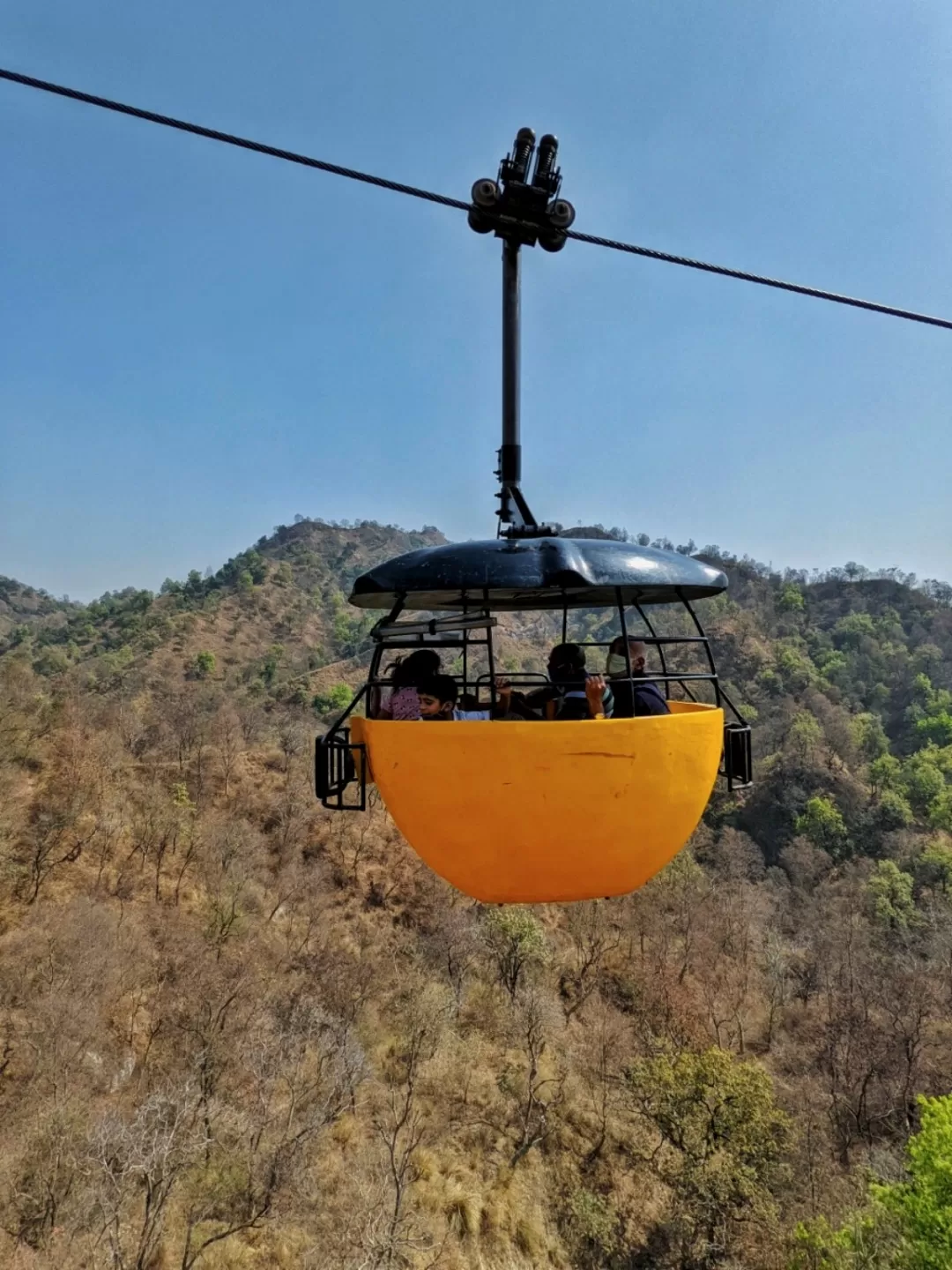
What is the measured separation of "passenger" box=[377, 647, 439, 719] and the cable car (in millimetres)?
294

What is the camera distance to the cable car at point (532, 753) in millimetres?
2578

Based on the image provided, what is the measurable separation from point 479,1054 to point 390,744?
35.0 m

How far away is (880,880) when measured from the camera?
45000 millimetres

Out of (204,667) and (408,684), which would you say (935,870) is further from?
(204,667)

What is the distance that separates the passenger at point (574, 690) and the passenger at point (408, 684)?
559mm

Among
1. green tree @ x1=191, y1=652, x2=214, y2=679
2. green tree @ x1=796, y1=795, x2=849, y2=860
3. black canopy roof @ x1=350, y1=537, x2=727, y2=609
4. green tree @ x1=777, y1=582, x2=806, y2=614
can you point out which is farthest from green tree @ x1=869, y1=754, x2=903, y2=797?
→ black canopy roof @ x1=350, y1=537, x2=727, y2=609

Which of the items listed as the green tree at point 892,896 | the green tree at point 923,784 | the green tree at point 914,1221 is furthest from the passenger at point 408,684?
the green tree at point 923,784

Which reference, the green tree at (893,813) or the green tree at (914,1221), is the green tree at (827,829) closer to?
the green tree at (893,813)

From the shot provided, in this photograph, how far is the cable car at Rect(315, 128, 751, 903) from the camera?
258 cm

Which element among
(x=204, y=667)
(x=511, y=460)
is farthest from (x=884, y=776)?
(x=511, y=460)

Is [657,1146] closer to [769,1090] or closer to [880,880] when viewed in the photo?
[769,1090]

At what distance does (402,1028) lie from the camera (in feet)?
105

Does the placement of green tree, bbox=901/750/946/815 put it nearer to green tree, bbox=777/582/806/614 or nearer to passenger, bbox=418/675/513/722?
green tree, bbox=777/582/806/614

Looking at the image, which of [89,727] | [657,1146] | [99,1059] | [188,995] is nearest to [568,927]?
[657,1146]
